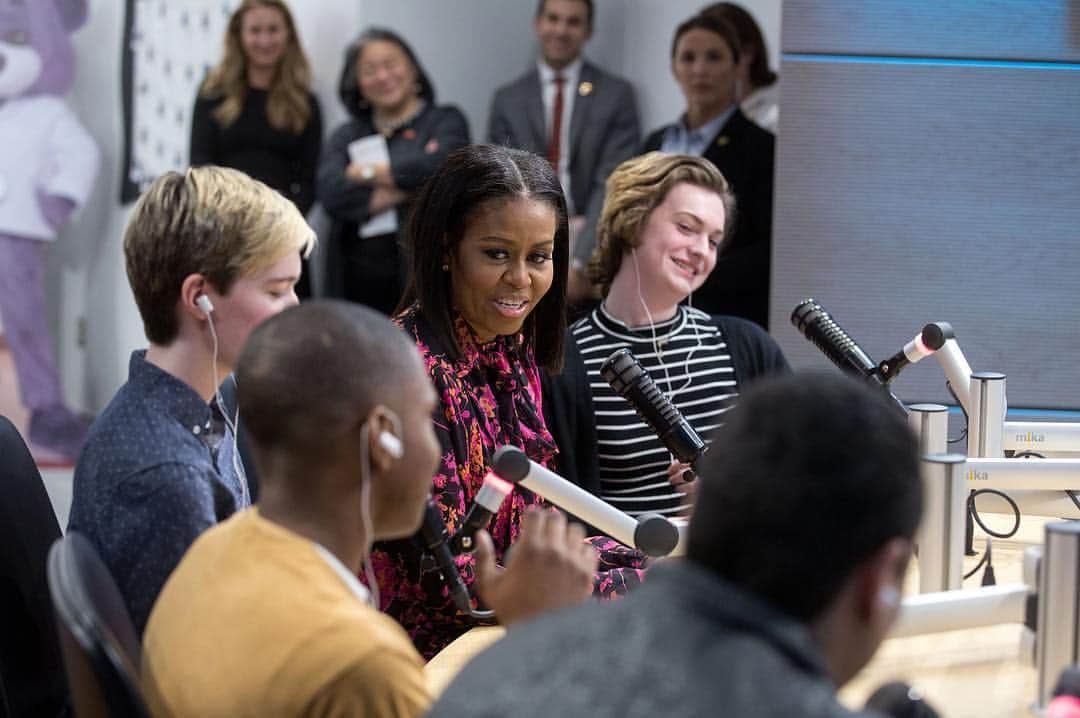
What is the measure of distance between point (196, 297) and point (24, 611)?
459mm

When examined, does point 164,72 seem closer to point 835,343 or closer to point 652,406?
point 835,343

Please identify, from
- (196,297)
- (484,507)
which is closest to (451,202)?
(196,297)

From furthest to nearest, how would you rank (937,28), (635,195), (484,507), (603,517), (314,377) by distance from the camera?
(937,28) < (635,195) < (603,517) < (484,507) < (314,377)

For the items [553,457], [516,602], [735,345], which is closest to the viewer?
[516,602]

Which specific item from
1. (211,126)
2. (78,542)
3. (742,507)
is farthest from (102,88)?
(742,507)

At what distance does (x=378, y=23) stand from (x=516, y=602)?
4.02 m

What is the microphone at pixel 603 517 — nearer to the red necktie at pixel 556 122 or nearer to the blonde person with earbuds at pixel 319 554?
the blonde person with earbuds at pixel 319 554

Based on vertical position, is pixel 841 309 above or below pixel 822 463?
below

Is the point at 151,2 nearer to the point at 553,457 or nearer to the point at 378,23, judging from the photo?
the point at 378,23

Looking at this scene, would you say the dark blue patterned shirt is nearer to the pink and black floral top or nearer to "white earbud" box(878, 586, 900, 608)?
the pink and black floral top

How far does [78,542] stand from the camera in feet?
4.38

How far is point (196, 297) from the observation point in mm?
1761

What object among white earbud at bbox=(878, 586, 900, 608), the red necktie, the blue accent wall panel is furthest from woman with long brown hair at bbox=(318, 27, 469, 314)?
white earbud at bbox=(878, 586, 900, 608)

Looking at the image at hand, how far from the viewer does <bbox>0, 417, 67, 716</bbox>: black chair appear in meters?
1.76
